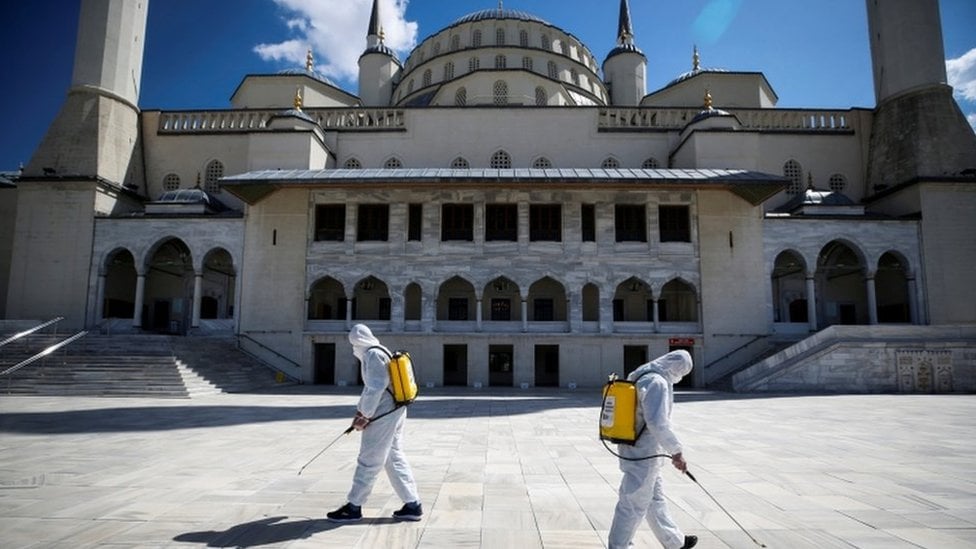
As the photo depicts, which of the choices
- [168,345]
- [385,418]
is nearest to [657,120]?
[168,345]

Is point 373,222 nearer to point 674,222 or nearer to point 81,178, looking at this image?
point 81,178

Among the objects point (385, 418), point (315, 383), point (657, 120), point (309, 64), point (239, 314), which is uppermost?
point (309, 64)

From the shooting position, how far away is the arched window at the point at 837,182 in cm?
2722

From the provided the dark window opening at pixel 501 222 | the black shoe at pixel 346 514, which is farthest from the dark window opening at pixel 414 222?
the black shoe at pixel 346 514

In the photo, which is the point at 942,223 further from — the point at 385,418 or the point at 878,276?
the point at 385,418

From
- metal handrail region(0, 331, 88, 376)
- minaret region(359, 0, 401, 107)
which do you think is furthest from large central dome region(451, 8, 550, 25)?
metal handrail region(0, 331, 88, 376)

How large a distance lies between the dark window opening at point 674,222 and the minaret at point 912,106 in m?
10.2

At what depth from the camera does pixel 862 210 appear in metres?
24.6

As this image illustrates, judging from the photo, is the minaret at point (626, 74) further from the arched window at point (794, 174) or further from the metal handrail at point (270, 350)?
the metal handrail at point (270, 350)

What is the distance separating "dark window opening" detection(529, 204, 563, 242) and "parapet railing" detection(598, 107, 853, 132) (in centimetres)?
638

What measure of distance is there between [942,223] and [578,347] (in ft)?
56.2

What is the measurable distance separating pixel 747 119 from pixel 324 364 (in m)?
25.1

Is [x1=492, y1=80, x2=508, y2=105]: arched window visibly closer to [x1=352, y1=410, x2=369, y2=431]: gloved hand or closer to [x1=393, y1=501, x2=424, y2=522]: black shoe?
[x1=352, y1=410, x2=369, y2=431]: gloved hand

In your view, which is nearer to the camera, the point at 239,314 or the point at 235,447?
the point at 235,447
